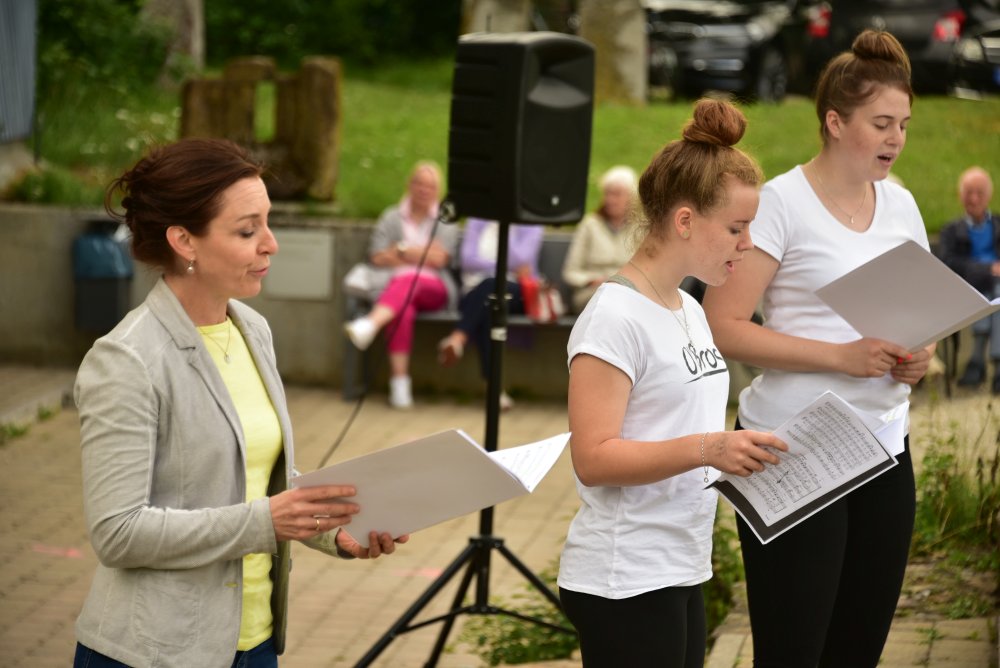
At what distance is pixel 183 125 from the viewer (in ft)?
34.5

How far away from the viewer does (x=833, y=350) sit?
3.35m

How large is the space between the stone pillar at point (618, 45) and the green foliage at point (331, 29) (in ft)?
21.4

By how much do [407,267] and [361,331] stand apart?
0.60m

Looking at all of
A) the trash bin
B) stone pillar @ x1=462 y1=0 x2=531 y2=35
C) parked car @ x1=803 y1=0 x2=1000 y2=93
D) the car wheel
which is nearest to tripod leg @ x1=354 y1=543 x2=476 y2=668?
the trash bin

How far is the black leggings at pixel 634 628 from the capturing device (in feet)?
9.28

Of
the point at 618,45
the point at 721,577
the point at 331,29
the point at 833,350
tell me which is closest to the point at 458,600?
the point at 721,577

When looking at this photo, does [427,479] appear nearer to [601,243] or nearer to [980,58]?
[601,243]

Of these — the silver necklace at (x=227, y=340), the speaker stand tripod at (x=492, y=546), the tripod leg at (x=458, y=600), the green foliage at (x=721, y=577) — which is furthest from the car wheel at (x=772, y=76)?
the silver necklace at (x=227, y=340)

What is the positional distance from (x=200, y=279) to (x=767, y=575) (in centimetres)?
150

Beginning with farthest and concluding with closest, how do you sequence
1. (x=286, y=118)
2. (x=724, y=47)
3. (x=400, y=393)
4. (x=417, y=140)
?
1. (x=724, y=47)
2. (x=417, y=140)
3. (x=286, y=118)
4. (x=400, y=393)

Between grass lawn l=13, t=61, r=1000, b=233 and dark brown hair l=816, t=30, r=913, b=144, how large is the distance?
264 inches

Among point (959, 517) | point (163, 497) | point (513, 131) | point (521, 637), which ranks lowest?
point (521, 637)

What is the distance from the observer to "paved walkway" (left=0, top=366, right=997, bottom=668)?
15.9 ft

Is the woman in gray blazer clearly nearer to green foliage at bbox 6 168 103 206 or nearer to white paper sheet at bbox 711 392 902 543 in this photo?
white paper sheet at bbox 711 392 902 543
